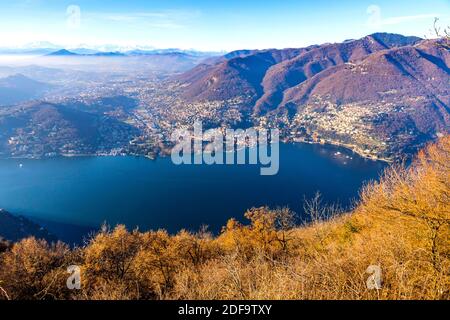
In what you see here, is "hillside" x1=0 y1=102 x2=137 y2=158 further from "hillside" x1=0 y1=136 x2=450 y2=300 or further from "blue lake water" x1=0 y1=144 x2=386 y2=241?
"hillside" x1=0 y1=136 x2=450 y2=300

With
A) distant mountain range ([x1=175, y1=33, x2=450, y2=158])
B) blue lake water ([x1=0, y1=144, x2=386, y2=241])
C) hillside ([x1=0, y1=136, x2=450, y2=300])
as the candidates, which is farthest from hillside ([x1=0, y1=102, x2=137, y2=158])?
hillside ([x1=0, y1=136, x2=450, y2=300])

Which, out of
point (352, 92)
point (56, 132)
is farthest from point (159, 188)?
point (352, 92)

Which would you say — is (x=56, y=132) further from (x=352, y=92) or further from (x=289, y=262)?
(x=352, y=92)

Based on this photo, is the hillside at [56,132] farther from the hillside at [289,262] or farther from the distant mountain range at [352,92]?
the hillside at [289,262]

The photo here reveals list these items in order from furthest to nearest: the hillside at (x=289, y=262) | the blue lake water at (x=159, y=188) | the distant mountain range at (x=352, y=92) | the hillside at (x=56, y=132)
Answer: the distant mountain range at (x=352, y=92) → the hillside at (x=56, y=132) → the blue lake water at (x=159, y=188) → the hillside at (x=289, y=262)

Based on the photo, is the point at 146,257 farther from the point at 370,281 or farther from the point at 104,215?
the point at 104,215

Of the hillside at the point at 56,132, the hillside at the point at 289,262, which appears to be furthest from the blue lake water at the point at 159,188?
the hillside at the point at 289,262

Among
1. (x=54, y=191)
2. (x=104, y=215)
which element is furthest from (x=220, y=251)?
(x=54, y=191)
